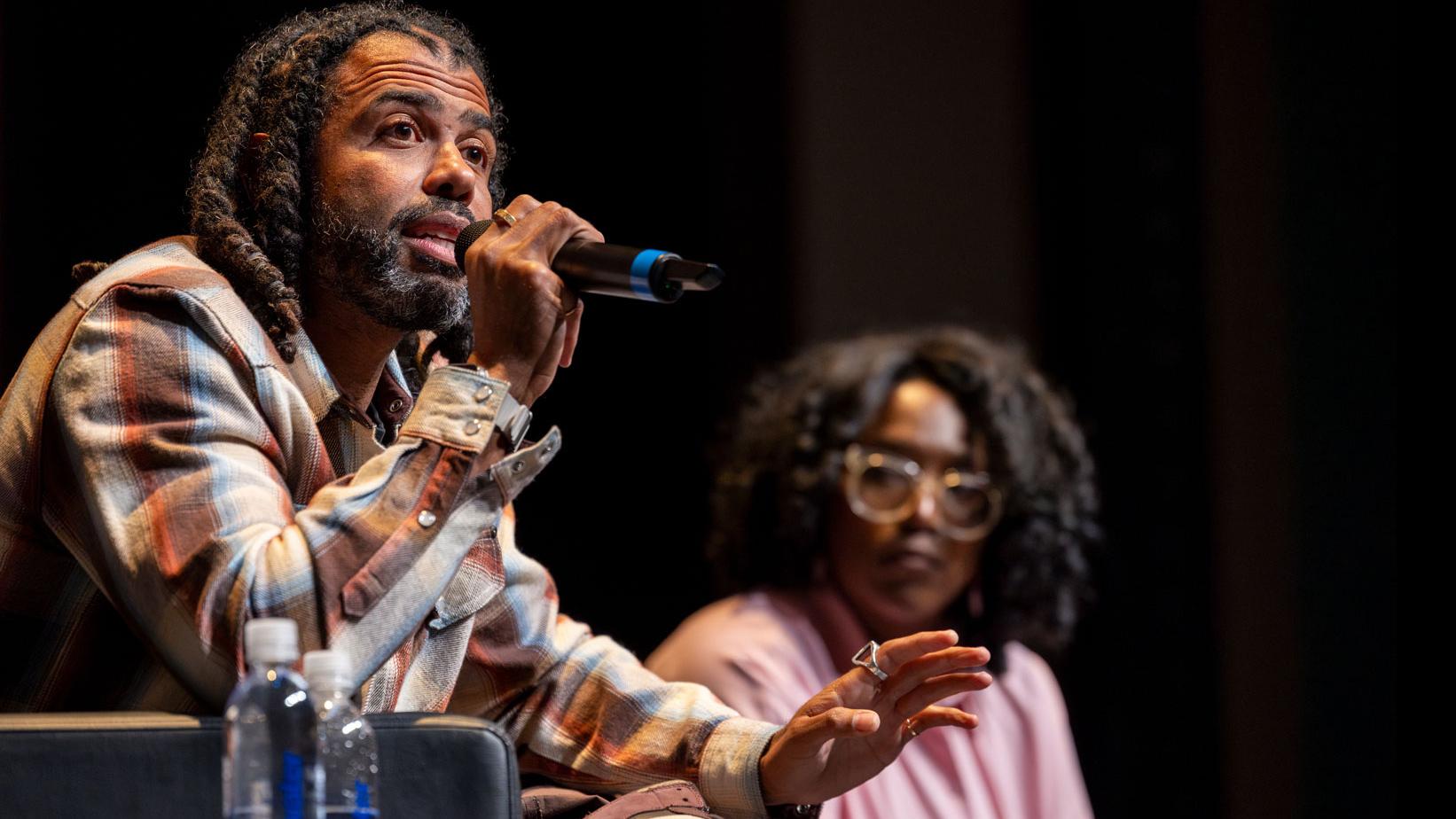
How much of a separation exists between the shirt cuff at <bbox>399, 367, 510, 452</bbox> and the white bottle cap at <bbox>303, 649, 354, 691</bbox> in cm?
22

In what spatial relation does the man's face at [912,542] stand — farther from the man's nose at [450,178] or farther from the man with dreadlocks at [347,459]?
the man's nose at [450,178]

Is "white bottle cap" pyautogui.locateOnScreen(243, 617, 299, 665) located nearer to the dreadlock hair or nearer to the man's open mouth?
the dreadlock hair

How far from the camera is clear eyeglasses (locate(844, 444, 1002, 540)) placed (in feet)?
9.32

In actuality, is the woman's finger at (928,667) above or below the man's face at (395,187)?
below

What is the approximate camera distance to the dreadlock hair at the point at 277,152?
1571mm

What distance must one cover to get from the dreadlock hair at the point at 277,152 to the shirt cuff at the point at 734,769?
0.50 metres

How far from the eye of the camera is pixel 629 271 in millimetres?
1397

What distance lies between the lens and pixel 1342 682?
3.49 m

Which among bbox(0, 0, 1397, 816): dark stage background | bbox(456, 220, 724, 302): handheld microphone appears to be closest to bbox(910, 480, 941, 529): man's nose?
bbox(0, 0, 1397, 816): dark stage background

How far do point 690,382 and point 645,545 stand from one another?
14.5 inches

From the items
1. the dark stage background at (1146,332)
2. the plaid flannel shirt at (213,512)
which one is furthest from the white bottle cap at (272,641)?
the dark stage background at (1146,332)

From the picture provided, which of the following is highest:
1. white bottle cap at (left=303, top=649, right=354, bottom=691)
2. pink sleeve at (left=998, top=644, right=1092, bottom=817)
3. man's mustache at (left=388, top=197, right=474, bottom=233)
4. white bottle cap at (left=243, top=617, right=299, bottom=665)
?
man's mustache at (left=388, top=197, right=474, bottom=233)

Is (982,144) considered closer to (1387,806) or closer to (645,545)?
(645,545)

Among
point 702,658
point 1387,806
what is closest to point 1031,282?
point 1387,806
